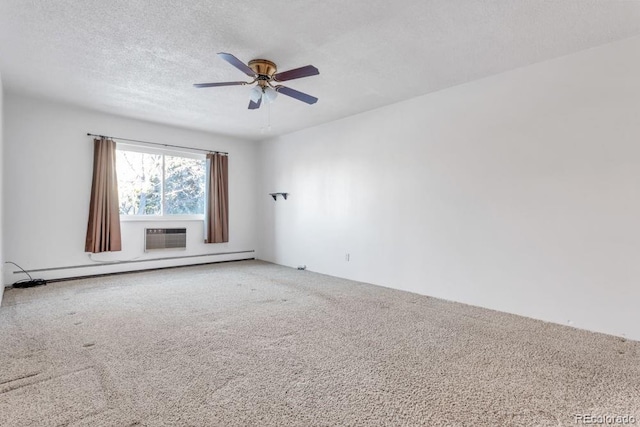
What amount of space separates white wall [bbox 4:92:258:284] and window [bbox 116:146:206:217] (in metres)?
0.28

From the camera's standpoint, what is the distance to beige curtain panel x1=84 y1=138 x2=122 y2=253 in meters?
4.70

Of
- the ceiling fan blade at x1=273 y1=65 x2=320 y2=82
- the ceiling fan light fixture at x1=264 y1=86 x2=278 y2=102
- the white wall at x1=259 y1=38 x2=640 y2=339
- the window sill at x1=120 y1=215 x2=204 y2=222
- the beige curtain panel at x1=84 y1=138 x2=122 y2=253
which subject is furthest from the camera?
the window sill at x1=120 y1=215 x2=204 y2=222

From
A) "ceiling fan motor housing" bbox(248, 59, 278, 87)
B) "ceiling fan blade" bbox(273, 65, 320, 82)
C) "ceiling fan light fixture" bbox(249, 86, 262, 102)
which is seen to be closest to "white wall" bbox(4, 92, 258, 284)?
"ceiling fan light fixture" bbox(249, 86, 262, 102)

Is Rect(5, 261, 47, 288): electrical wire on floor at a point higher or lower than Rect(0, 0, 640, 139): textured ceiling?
lower

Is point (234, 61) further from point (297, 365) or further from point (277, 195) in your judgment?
point (277, 195)

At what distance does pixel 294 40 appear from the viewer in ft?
8.88

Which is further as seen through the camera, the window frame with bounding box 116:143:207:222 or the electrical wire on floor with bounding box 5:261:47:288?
the window frame with bounding box 116:143:207:222

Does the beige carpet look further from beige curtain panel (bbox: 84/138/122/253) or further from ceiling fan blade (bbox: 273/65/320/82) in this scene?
ceiling fan blade (bbox: 273/65/320/82)

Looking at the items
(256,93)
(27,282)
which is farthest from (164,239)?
(256,93)

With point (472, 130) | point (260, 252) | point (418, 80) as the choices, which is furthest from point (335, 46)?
point (260, 252)

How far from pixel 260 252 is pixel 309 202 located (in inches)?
75.2

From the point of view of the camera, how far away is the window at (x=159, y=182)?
521 cm

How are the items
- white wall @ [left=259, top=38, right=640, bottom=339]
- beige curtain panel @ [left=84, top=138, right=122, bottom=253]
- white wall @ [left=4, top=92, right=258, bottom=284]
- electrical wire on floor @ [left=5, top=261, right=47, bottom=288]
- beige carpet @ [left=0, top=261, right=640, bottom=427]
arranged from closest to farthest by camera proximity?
1. beige carpet @ [left=0, top=261, right=640, bottom=427]
2. white wall @ [left=259, top=38, right=640, bottom=339]
3. electrical wire on floor @ [left=5, top=261, right=47, bottom=288]
4. white wall @ [left=4, top=92, right=258, bottom=284]
5. beige curtain panel @ [left=84, top=138, right=122, bottom=253]

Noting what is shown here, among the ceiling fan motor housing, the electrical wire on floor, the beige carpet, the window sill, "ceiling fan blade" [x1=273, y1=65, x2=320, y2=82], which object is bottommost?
the beige carpet
